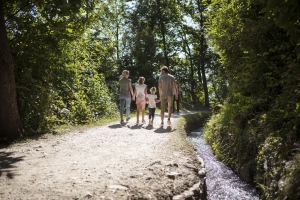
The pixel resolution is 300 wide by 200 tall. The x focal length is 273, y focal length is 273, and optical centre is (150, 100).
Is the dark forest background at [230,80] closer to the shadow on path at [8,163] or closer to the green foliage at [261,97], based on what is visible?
the green foliage at [261,97]

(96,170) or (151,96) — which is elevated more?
(151,96)

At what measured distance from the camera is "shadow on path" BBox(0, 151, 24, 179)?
4.59m

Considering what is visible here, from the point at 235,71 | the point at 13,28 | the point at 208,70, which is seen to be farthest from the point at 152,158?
the point at 208,70

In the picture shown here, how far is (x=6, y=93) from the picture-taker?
769cm

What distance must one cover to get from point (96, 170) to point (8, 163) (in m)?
1.90

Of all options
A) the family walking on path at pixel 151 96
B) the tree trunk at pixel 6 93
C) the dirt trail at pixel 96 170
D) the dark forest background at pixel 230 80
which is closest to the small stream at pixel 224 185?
the dark forest background at pixel 230 80

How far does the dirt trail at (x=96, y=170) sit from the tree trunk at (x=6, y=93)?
0.86m

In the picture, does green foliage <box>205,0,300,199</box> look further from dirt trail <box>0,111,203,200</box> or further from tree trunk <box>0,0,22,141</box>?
tree trunk <box>0,0,22,141</box>

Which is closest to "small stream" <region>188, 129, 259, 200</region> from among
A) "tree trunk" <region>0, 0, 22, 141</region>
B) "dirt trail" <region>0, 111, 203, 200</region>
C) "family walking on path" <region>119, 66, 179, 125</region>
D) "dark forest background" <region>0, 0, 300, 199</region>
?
"dark forest background" <region>0, 0, 300, 199</region>

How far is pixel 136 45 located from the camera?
28.4 meters

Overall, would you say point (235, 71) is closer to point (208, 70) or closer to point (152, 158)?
point (152, 158)

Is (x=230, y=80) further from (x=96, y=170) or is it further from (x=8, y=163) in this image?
(x=8, y=163)

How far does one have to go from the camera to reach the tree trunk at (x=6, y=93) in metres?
7.62

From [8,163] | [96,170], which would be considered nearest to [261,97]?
[96,170]
